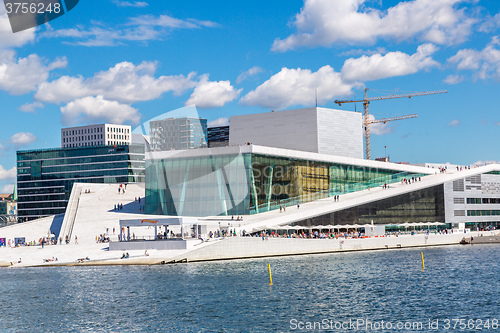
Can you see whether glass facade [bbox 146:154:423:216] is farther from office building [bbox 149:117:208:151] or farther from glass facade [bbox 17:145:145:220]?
glass facade [bbox 17:145:145:220]

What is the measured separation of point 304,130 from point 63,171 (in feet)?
309

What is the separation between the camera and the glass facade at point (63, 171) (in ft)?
568

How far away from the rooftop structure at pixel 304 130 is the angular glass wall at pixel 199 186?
27.3 m

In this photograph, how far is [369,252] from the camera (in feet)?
237

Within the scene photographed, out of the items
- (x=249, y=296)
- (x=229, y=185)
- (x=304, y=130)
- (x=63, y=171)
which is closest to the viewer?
(x=249, y=296)

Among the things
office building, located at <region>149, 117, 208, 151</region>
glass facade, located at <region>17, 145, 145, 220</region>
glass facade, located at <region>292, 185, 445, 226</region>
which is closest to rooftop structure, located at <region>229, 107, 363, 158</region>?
office building, located at <region>149, 117, 208, 151</region>

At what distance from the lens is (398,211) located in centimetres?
8888

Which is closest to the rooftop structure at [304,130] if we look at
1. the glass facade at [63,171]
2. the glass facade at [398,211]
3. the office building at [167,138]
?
the office building at [167,138]

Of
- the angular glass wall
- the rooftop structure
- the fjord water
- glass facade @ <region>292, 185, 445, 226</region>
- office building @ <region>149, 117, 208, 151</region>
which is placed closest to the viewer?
the fjord water

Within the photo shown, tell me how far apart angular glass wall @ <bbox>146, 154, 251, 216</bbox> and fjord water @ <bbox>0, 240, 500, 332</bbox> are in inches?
880

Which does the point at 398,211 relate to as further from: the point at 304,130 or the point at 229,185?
the point at 304,130

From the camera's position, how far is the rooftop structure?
107 metres

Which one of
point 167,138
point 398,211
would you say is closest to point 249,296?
point 167,138

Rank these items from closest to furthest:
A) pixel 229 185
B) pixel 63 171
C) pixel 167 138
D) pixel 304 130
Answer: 1. pixel 229 185
2. pixel 167 138
3. pixel 304 130
4. pixel 63 171
